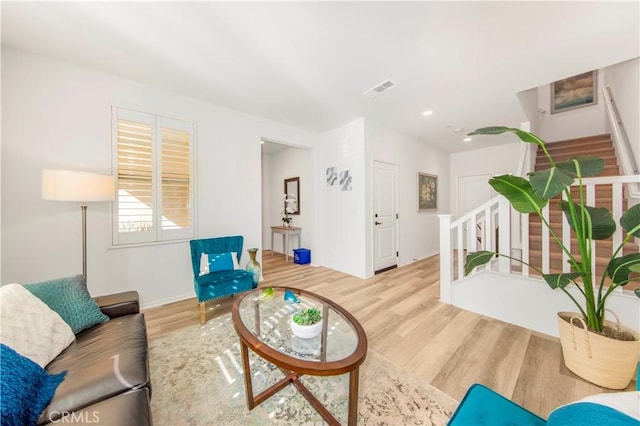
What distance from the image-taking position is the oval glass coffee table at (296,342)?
1112 mm

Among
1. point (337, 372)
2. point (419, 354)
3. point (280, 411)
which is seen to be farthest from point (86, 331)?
point (419, 354)

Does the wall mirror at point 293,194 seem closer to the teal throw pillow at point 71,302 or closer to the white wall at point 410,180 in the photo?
the white wall at point 410,180

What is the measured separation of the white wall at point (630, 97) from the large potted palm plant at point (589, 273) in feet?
5.93

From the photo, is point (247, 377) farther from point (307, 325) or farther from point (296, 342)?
point (307, 325)

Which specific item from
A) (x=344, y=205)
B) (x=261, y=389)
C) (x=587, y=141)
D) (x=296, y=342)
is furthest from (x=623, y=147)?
(x=261, y=389)

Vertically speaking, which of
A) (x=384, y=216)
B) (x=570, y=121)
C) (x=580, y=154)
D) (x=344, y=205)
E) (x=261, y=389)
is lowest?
(x=261, y=389)

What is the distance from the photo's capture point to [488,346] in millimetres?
1951

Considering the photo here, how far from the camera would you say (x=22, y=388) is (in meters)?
0.88

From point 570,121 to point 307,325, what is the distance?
7296 mm

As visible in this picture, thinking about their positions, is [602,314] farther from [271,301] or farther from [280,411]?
[271,301]

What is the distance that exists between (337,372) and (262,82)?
2837 millimetres

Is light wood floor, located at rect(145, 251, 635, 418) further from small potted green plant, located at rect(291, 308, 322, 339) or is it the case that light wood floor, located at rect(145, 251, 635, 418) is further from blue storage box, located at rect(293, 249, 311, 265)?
blue storage box, located at rect(293, 249, 311, 265)

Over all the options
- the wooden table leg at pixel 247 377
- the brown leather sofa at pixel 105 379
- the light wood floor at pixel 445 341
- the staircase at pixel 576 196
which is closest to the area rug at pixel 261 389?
the wooden table leg at pixel 247 377

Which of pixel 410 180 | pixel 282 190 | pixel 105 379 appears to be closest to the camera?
pixel 105 379
